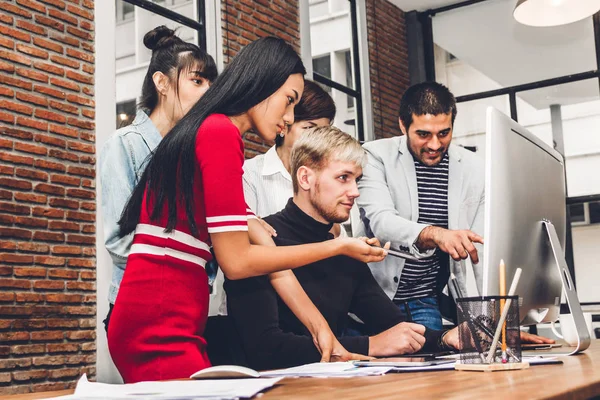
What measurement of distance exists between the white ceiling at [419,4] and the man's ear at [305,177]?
640cm

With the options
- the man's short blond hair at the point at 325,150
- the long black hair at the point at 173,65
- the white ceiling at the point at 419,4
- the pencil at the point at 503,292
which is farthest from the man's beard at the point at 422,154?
the white ceiling at the point at 419,4

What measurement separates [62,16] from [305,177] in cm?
299

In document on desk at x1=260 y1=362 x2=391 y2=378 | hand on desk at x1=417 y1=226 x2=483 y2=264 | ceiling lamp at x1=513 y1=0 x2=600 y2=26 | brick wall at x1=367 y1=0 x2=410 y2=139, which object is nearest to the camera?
Answer: document on desk at x1=260 y1=362 x2=391 y2=378

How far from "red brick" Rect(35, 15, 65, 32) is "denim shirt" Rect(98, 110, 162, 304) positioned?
2.53 m

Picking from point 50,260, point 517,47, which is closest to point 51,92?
point 50,260

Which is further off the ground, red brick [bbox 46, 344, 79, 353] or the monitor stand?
the monitor stand

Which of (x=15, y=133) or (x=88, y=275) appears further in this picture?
(x=88, y=275)

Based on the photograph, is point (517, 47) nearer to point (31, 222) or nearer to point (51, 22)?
point (51, 22)

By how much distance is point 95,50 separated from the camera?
4.83m

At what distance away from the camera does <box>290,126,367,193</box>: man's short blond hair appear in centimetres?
222

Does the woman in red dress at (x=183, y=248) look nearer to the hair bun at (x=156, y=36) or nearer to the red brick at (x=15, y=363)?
the hair bun at (x=156, y=36)

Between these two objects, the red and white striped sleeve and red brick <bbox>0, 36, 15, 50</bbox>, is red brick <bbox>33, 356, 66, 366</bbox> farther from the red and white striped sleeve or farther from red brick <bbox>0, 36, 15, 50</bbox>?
the red and white striped sleeve

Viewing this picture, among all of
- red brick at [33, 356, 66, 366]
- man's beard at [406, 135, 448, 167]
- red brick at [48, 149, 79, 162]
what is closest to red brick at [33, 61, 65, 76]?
red brick at [48, 149, 79, 162]

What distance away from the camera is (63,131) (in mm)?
4539
